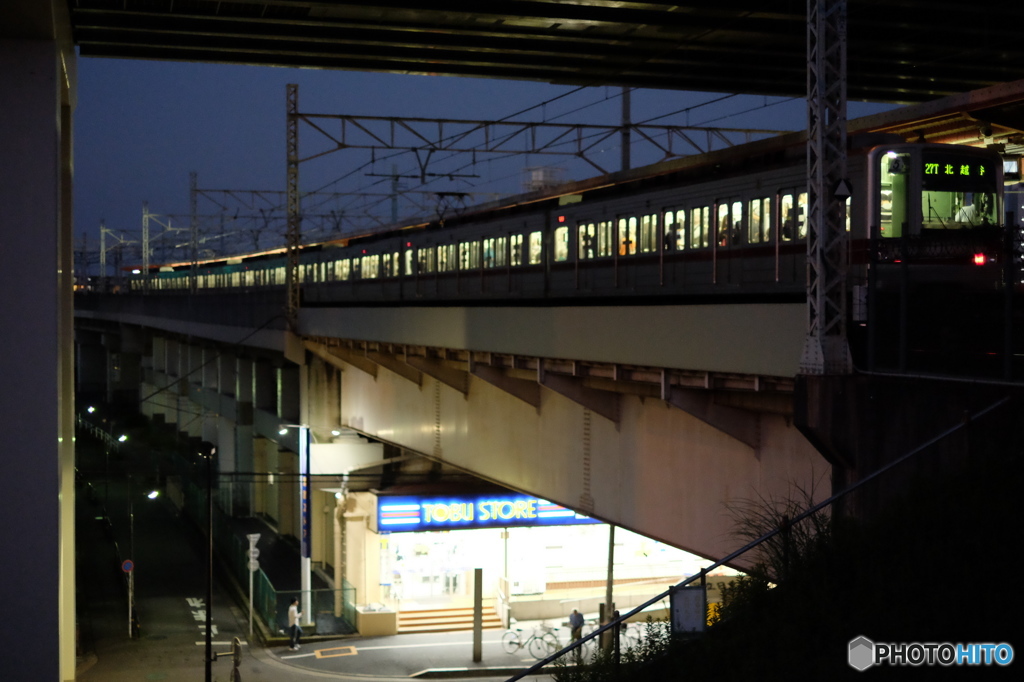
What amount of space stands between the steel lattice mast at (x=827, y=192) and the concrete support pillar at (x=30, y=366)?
709 cm

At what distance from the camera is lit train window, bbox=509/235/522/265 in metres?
26.1

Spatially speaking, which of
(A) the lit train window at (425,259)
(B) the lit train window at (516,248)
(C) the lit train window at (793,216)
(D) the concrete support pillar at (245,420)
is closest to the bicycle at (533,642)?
(B) the lit train window at (516,248)

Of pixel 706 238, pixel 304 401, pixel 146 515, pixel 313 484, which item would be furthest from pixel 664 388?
pixel 146 515

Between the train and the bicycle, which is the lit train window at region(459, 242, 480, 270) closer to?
the train

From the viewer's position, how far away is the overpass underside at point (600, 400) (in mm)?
12141

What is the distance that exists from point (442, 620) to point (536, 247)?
42.5 ft

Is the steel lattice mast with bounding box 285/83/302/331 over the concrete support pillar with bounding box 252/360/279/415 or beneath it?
over

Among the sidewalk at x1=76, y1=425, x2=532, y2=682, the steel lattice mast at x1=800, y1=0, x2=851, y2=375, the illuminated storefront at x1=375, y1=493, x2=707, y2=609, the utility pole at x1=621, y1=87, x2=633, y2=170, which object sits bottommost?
the sidewalk at x1=76, y1=425, x2=532, y2=682

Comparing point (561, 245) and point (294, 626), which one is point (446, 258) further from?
point (294, 626)

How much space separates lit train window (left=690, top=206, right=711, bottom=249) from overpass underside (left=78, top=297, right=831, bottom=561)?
373cm

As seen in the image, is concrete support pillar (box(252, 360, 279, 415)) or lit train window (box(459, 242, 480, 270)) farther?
concrete support pillar (box(252, 360, 279, 415))

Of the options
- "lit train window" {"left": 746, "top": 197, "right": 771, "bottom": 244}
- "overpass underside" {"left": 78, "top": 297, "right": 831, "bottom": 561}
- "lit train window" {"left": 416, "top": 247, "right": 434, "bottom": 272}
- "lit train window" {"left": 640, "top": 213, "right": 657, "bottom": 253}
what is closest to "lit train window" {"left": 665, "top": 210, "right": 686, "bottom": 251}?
"lit train window" {"left": 640, "top": 213, "right": 657, "bottom": 253}

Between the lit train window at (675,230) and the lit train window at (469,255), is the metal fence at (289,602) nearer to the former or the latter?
the lit train window at (469,255)

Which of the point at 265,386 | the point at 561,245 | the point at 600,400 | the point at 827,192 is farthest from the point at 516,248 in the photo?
the point at 265,386
